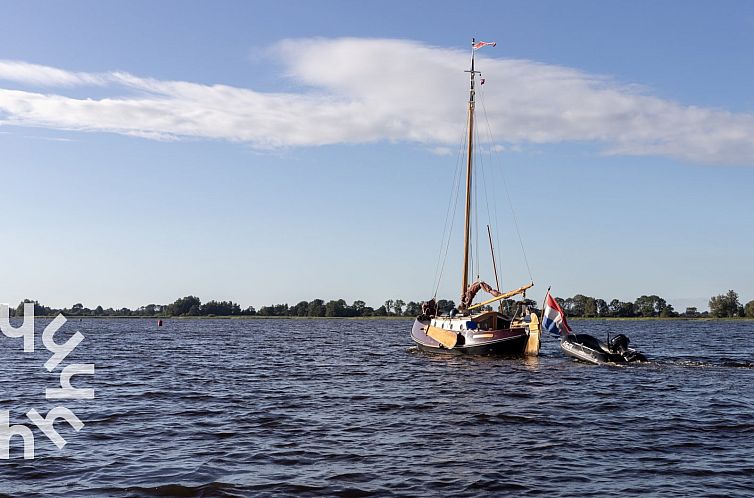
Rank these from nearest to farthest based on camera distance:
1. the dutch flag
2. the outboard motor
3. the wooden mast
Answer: the outboard motor
the dutch flag
the wooden mast

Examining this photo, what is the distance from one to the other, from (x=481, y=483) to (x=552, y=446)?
195 inches

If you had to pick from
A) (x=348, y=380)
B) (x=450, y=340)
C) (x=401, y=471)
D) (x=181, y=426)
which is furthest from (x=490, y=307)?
(x=401, y=471)

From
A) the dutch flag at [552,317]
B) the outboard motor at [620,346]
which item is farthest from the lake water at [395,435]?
the dutch flag at [552,317]

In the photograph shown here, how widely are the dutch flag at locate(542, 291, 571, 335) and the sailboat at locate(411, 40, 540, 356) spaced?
1.38 meters

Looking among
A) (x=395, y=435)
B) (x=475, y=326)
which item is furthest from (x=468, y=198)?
(x=395, y=435)

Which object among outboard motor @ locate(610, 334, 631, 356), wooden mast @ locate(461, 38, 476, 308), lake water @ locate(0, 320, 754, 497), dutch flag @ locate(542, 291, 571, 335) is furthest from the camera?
wooden mast @ locate(461, 38, 476, 308)

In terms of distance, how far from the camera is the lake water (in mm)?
17172

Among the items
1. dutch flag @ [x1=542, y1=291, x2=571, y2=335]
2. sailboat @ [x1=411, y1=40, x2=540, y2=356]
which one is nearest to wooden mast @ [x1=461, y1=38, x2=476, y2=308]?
sailboat @ [x1=411, y1=40, x2=540, y2=356]

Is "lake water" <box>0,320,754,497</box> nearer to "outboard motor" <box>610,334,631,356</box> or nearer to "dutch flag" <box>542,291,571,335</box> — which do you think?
"outboard motor" <box>610,334,631,356</box>

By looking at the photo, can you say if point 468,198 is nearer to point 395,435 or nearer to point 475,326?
point 475,326

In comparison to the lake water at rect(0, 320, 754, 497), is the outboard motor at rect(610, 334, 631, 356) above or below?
above

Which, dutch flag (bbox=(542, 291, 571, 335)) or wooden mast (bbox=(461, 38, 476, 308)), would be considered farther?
wooden mast (bbox=(461, 38, 476, 308))

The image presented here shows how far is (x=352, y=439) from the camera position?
22266mm

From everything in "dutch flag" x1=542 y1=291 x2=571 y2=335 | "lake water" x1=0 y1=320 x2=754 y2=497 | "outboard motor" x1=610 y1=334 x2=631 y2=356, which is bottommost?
"lake water" x1=0 y1=320 x2=754 y2=497
